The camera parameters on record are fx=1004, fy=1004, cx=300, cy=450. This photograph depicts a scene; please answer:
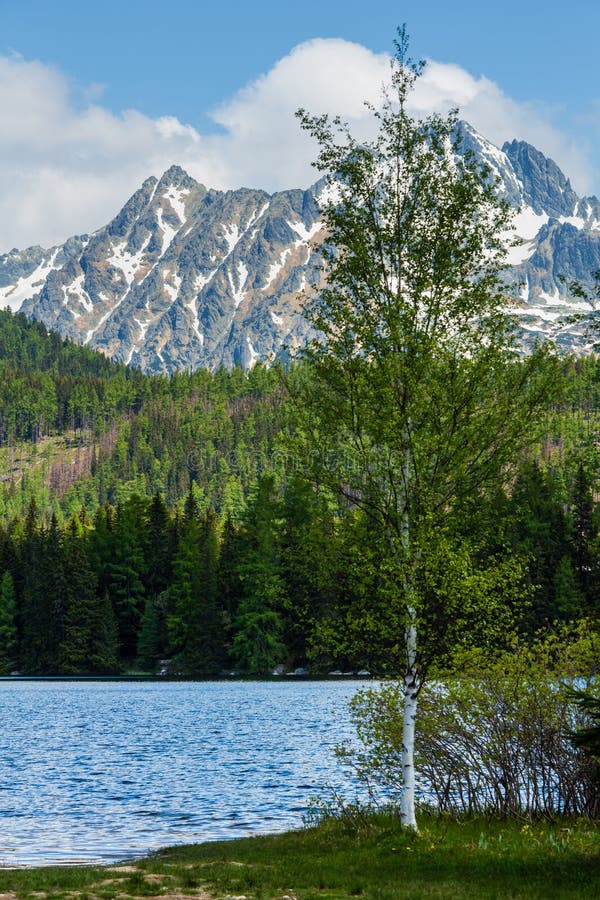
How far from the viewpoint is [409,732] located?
22359mm

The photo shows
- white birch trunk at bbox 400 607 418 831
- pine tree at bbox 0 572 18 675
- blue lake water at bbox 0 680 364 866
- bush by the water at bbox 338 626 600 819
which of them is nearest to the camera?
white birch trunk at bbox 400 607 418 831

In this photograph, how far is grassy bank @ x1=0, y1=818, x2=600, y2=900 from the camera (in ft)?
58.8

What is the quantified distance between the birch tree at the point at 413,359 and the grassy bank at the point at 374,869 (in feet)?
5.20

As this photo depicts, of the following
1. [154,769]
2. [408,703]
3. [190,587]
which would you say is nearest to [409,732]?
[408,703]

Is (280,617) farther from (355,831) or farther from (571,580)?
(355,831)

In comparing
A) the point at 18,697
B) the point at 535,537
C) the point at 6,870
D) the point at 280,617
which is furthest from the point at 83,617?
the point at 6,870

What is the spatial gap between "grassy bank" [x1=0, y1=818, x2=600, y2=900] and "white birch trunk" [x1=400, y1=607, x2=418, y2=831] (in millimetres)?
555

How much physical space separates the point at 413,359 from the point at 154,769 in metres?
26.3

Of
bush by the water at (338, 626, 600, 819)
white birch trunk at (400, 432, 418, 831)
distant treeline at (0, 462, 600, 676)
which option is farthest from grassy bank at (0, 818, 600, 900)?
distant treeline at (0, 462, 600, 676)

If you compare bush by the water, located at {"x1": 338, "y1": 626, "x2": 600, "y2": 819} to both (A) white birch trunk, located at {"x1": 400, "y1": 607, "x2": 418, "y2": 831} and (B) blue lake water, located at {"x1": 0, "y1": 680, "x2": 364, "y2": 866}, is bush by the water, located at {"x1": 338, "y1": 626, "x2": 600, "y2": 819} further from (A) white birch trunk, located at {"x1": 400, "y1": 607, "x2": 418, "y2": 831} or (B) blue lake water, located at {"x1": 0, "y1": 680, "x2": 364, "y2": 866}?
(B) blue lake water, located at {"x1": 0, "y1": 680, "x2": 364, "y2": 866}

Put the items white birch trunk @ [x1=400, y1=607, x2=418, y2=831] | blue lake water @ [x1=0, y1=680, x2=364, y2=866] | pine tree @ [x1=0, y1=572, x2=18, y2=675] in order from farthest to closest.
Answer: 1. pine tree @ [x1=0, y1=572, x2=18, y2=675]
2. blue lake water @ [x1=0, y1=680, x2=364, y2=866]
3. white birch trunk @ [x1=400, y1=607, x2=418, y2=831]

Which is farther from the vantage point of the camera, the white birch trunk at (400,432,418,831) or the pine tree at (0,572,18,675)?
the pine tree at (0,572,18,675)

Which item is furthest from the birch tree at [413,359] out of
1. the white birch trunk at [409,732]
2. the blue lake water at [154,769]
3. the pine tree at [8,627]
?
the pine tree at [8,627]

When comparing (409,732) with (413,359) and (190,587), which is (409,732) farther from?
(190,587)
